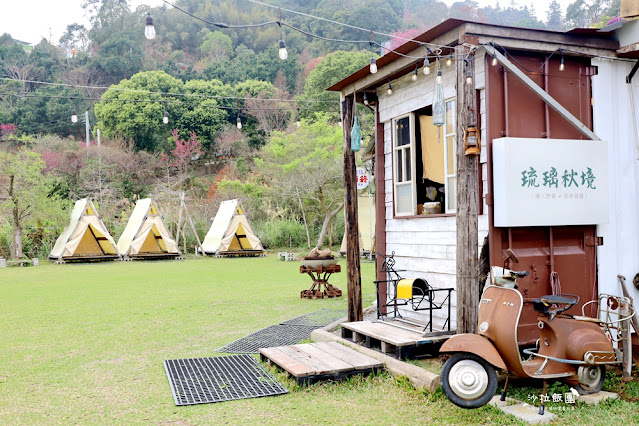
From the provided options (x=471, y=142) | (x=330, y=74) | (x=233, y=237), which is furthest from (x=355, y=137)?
(x=330, y=74)

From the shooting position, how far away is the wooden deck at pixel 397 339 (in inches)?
204

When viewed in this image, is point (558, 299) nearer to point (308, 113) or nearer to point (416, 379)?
point (416, 379)

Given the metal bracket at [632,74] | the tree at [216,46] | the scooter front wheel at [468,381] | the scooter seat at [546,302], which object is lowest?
the scooter front wheel at [468,381]

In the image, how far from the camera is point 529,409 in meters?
4.05

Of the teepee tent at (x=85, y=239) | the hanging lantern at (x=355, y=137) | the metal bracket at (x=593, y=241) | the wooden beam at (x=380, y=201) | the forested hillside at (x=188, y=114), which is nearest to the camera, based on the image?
the metal bracket at (x=593, y=241)

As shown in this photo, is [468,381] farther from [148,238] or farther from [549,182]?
[148,238]

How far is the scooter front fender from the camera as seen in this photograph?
4.03 meters

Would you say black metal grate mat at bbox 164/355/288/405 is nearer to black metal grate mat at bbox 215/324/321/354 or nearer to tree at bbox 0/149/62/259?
black metal grate mat at bbox 215/324/321/354

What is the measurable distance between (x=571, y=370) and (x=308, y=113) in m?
28.8

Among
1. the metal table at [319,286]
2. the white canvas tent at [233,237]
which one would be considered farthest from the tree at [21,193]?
the metal table at [319,286]

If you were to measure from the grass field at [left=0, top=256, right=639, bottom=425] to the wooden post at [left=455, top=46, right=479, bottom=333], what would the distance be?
871 millimetres

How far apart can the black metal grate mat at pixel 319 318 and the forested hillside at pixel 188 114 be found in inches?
424

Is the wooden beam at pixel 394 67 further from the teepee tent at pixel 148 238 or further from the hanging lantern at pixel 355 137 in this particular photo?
the teepee tent at pixel 148 238

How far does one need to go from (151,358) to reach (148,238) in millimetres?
16254
